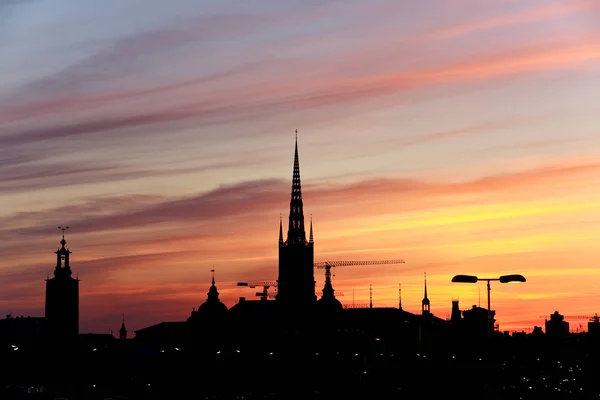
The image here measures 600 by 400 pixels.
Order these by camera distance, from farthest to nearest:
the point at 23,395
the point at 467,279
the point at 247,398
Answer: the point at 247,398
the point at 23,395
the point at 467,279

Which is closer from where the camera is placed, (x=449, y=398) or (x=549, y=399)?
(x=449, y=398)

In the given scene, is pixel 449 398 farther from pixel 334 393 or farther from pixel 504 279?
pixel 504 279

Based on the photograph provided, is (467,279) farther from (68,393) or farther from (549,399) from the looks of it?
(549,399)

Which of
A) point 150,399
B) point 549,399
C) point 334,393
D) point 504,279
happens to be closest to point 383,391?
point 334,393

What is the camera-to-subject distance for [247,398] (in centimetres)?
18788

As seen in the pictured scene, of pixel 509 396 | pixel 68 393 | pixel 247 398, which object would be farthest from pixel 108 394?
pixel 509 396

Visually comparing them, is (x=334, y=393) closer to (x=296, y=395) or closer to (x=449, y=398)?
(x=296, y=395)

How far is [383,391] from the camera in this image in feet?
641

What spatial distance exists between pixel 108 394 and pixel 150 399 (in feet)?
39.0

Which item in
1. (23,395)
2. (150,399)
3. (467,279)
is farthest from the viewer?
(150,399)

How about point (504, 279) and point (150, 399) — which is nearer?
point (504, 279)

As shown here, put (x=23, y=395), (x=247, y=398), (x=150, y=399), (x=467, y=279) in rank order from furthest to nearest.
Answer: (x=247, y=398), (x=150, y=399), (x=23, y=395), (x=467, y=279)

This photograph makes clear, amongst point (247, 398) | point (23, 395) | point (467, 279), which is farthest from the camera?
point (247, 398)

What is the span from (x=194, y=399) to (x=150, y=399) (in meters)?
7.39
